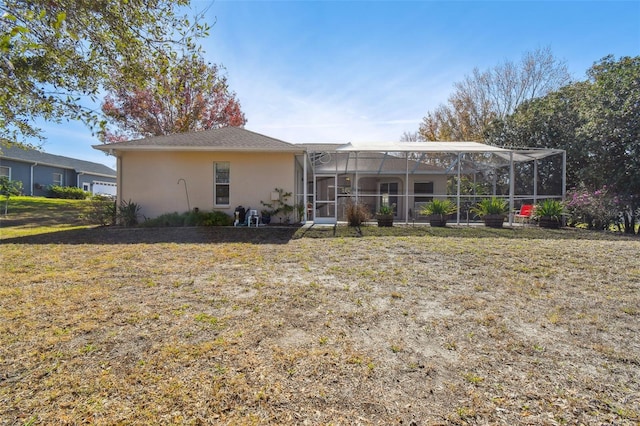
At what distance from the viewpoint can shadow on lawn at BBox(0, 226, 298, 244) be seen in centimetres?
776

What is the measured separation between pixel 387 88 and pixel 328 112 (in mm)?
4139

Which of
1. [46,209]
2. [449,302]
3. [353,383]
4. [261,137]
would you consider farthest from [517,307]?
[46,209]

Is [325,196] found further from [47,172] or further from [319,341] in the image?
[47,172]

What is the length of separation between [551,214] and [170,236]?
40.7 ft

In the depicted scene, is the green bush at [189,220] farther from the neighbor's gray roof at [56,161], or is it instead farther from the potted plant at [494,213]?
the neighbor's gray roof at [56,161]

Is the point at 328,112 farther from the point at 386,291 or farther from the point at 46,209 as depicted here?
the point at 46,209

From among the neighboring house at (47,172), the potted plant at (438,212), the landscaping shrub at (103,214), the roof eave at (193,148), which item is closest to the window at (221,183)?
the roof eave at (193,148)

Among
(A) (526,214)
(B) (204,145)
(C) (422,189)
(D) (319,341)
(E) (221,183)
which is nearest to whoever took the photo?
(D) (319,341)

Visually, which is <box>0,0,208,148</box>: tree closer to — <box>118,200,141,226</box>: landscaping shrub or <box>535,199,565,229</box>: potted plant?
<box>118,200,141,226</box>: landscaping shrub

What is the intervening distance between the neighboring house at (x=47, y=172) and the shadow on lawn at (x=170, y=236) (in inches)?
658

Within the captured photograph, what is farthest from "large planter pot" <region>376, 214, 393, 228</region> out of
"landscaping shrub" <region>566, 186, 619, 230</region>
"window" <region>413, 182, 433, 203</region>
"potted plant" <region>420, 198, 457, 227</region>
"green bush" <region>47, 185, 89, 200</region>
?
"green bush" <region>47, 185, 89, 200</region>

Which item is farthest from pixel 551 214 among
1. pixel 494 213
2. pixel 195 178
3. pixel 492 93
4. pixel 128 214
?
pixel 492 93

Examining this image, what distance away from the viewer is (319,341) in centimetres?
279

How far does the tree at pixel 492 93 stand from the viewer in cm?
2234
